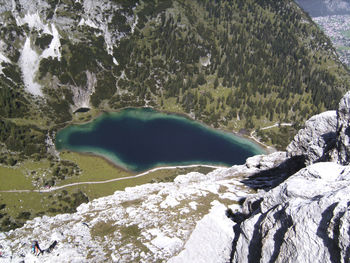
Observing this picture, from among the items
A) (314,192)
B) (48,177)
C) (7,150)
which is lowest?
(48,177)

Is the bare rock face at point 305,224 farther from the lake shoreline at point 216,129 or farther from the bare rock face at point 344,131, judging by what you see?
the lake shoreline at point 216,129

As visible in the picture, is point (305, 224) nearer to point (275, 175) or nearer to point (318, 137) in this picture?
point (318, 137)

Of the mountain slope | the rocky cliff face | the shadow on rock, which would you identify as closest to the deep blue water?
the mountain slope

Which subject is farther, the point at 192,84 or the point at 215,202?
the point at 192,84

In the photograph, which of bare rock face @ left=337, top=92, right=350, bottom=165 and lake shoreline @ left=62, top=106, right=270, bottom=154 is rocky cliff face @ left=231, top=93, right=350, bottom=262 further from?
lake shoreline @ left=62, top=106, right=270, bottom=154

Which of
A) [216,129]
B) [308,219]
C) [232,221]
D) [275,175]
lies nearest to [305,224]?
[308,219]

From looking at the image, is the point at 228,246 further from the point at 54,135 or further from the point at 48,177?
the point at 54,135

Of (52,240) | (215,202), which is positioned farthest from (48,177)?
(215,202)

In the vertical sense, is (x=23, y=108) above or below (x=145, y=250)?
above
